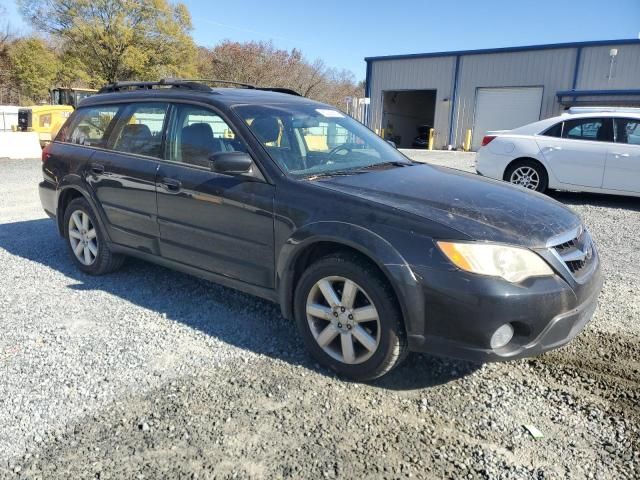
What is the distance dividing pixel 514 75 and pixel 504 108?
1.58 metres

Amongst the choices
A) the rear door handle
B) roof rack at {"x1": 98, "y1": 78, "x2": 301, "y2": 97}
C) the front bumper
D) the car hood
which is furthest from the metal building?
the rear door handle

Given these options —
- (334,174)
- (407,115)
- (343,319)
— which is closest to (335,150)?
(334,174)

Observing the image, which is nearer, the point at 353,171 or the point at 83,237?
the point at 353,171

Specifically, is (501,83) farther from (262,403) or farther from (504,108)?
(262,403)

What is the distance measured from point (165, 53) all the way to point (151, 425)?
39.6m

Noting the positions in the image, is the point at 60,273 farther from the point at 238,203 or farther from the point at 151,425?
the point at 151,425

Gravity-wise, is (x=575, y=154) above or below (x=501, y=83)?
below

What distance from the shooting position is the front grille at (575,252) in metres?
2.90

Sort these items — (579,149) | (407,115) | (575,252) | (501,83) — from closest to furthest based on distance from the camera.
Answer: (575,252) < (579,149) < (501,83) < (407,115)

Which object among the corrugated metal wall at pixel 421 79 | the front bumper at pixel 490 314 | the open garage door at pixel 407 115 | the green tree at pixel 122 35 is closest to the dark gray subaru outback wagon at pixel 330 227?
the front bumper at pixel 490 314

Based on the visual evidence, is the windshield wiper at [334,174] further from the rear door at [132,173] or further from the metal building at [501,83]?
the metal building at [501,83]

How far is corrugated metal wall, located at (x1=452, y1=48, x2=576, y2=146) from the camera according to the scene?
78.4 ft

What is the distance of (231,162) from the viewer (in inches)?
133

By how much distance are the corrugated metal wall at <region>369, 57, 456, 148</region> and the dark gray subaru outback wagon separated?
24.5 m
